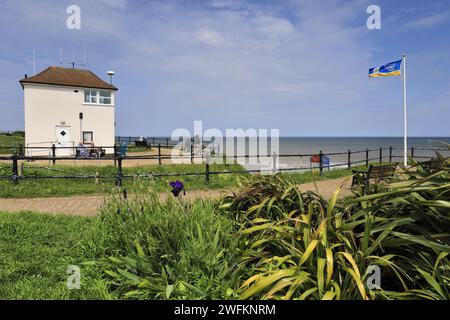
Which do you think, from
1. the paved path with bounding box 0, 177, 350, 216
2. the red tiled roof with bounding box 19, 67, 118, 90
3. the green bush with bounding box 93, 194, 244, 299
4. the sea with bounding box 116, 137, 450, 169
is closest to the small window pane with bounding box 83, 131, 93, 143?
the red tiled roof with bounding box 19, 67, 118, 90

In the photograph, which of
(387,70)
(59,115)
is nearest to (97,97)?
(59,115)

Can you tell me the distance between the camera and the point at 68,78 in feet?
83.0

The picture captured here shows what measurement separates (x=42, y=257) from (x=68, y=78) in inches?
980

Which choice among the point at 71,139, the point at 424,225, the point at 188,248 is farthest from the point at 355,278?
the point at 71,139

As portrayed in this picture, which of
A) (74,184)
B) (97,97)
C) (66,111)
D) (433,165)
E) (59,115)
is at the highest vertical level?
(97,97)

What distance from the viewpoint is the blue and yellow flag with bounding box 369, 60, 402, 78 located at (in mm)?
15727

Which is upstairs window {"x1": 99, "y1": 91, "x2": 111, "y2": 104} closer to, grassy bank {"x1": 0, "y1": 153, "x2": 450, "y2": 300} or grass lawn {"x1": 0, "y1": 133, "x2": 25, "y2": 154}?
grass lawn {"x1": 0, "y1": 133, "x2": 25, "y2": 154}

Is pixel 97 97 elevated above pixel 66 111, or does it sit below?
above

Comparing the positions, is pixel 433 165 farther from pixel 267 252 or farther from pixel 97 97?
pixel 97 97

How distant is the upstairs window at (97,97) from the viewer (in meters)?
24.9

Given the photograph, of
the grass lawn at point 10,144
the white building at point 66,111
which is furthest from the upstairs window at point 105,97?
the grass lawn at point 10,144

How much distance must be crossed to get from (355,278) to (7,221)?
18.1ft

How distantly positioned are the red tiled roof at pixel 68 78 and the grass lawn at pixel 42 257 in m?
20.8
